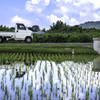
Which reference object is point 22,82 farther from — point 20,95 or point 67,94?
point 67,94

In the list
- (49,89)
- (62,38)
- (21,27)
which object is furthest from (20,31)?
(49,89)

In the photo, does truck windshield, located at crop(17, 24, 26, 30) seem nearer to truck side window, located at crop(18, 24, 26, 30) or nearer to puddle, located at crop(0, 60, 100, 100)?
truck side window, located at crop(18, 24, 26, 30)

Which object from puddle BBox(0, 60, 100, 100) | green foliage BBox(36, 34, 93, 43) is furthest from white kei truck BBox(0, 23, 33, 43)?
puddle BBox(0, 60, 100, 100)

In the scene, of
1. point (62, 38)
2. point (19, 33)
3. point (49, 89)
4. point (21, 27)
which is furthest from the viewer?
point (62, 38)

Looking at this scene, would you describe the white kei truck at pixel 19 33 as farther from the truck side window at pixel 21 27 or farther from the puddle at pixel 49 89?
the puddle at pixel 49 89

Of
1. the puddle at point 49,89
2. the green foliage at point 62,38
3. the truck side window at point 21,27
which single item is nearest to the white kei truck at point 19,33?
the truck side window at point 21,27

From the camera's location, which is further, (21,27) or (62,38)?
(62,38)

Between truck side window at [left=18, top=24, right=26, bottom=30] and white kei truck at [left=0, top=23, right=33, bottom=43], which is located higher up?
truck side window at [left=18, top=24, right=26, bottom=30]

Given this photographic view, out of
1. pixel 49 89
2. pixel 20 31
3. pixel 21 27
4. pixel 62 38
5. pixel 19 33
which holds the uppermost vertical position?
pixel 21 27

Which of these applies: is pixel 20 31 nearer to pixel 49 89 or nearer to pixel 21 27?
pixel 21 27

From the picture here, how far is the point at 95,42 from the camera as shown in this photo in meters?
18.8

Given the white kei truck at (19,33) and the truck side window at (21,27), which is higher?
the truck side window at (21,27)

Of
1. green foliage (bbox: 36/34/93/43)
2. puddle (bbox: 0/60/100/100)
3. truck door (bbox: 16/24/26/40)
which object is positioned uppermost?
truck door (bbox: 16/24/26/40)

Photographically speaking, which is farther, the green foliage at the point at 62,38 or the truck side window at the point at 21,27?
the green foliage at the point at 62,38
